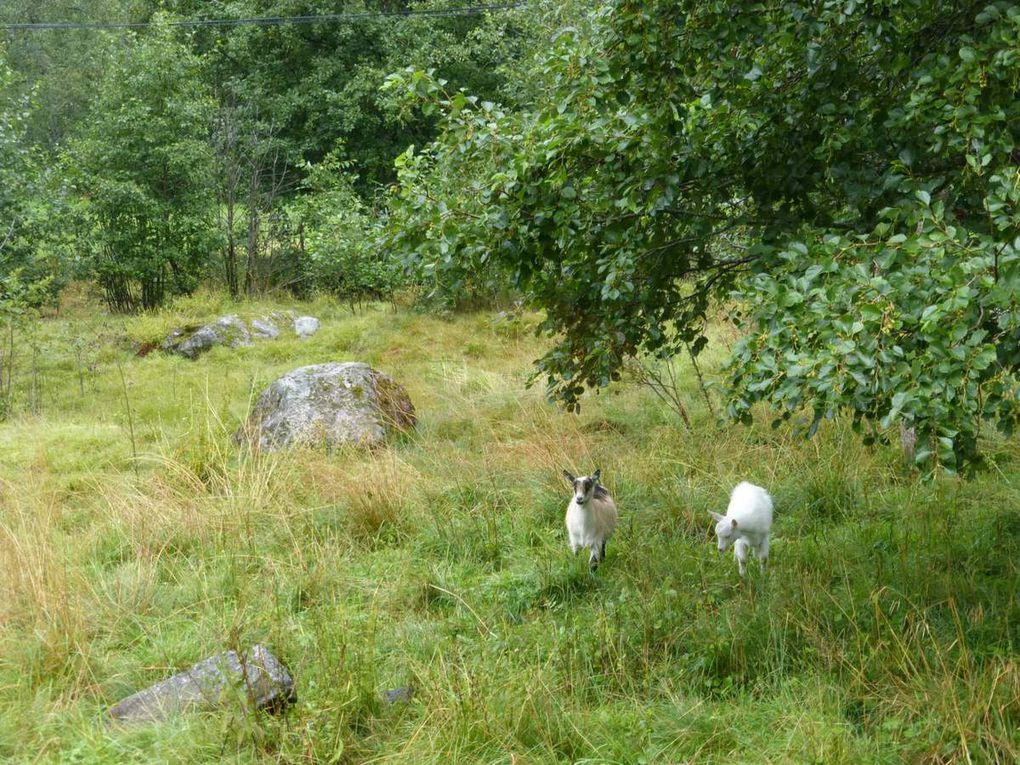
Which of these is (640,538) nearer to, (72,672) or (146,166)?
(72,672)

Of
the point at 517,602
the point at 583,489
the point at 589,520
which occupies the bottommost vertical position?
the point at 517,602

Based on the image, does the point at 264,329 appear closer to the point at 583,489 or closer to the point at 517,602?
the point at 583,489

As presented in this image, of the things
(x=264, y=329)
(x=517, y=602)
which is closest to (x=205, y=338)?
(x=264, y=329)

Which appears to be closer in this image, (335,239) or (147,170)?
(335,239)

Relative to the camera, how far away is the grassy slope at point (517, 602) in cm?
452

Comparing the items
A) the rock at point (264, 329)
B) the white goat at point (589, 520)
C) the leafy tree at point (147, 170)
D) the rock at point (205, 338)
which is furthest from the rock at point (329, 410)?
the leafy tree at point (147, 170)

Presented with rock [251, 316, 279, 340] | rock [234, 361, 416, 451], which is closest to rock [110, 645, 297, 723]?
rock [234, 361, 416, 451]

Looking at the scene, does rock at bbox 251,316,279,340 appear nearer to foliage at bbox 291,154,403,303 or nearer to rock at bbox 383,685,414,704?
foliage at bbox 291,154,403,303

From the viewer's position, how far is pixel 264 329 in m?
19.5

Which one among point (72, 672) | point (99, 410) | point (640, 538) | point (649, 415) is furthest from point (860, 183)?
point (99, 410)

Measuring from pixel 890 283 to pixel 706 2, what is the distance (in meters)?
2.14

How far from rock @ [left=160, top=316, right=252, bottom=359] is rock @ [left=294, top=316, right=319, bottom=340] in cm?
106

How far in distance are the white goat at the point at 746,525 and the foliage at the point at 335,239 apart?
1387 centimetres

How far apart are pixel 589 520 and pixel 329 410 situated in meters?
4.93
